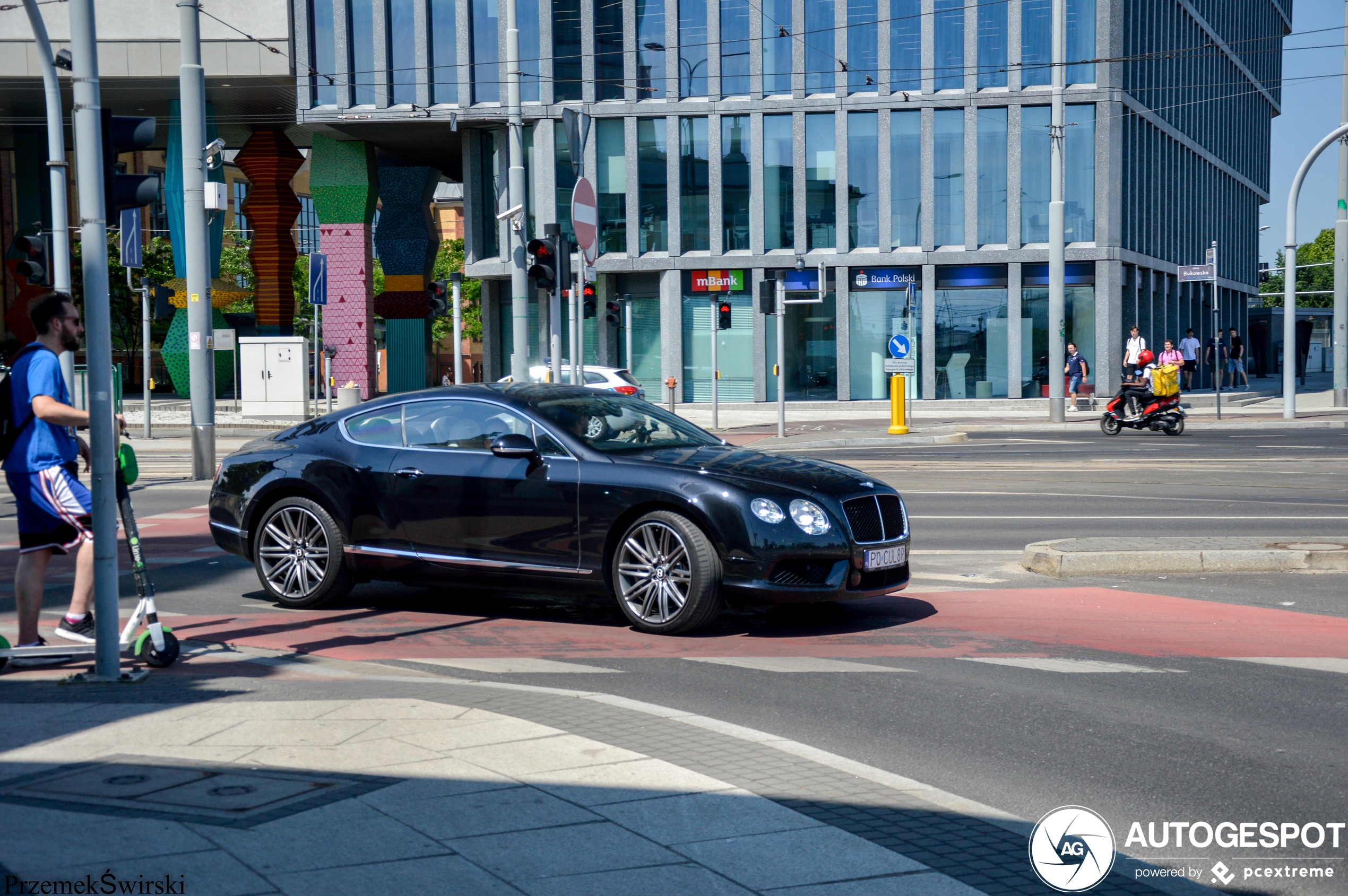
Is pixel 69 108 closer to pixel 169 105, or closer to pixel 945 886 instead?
pixel 169 105

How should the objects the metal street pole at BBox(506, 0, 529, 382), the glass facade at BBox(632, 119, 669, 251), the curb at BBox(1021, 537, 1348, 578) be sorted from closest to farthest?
the curb at BBox(1021, 537, 1348, 578) → the metal street pole at BBox(506, 0, 529, 382) → the glass facade at BBox(632, 119, 669, 251)

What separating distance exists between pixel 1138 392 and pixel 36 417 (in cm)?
2269

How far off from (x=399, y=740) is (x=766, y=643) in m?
3.03

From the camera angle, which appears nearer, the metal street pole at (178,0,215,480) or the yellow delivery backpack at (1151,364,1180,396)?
the metal street pole at (178,0,215,480)

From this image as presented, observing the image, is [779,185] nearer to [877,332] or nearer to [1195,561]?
[877,332]

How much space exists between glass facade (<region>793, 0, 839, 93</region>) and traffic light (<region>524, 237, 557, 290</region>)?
2528 centimetres

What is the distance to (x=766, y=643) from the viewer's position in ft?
25.4

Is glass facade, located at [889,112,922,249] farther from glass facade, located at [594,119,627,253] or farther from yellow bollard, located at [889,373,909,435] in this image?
yellow bollard, located at [889,373,909,435]

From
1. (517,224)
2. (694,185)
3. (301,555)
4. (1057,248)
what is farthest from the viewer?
(694,185)

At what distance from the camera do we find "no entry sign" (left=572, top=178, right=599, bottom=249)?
16234 mm

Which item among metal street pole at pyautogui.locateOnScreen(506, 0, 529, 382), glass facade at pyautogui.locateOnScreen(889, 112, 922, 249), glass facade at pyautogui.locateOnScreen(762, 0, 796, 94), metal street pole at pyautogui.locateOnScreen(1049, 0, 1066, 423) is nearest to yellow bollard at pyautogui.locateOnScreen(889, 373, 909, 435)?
metal street pole at pyautogui.locateOnScreen(1049, 0, 1066, 423)

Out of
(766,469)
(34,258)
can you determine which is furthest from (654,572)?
(34,258)

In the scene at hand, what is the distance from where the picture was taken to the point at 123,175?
679 cm

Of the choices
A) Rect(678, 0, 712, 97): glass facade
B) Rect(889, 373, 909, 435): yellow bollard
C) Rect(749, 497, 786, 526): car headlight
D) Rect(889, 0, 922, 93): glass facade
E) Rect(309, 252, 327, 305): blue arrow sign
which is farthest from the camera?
Rect(678, 0, 712, 97): glass facade
